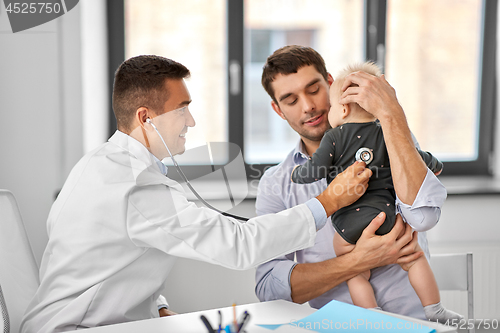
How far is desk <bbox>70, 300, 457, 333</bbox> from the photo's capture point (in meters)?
0.95

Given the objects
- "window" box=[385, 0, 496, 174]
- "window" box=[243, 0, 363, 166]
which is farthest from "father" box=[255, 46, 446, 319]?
"window" box=[385, 0, 496, 174]

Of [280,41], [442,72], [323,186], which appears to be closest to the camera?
[323,186]

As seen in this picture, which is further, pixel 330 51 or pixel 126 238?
pixel 330 51

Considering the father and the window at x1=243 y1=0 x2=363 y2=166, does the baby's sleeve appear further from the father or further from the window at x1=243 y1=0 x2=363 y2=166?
the window at x1=243 y1=0 x2=363 y2=166

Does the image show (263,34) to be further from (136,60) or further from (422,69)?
(136,60)

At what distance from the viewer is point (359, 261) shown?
1.22m

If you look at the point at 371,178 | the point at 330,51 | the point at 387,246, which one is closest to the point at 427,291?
the point at 387,246

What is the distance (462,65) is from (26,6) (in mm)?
2486

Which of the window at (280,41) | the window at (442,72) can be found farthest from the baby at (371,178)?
the window at (442,72)

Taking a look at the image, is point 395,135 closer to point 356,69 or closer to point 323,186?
point 356,69

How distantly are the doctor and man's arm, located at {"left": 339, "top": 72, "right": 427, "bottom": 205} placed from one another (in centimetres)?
9

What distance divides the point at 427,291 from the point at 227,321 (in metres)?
0.58

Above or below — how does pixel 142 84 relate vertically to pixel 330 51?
below

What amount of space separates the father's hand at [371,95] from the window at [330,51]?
1247mm
